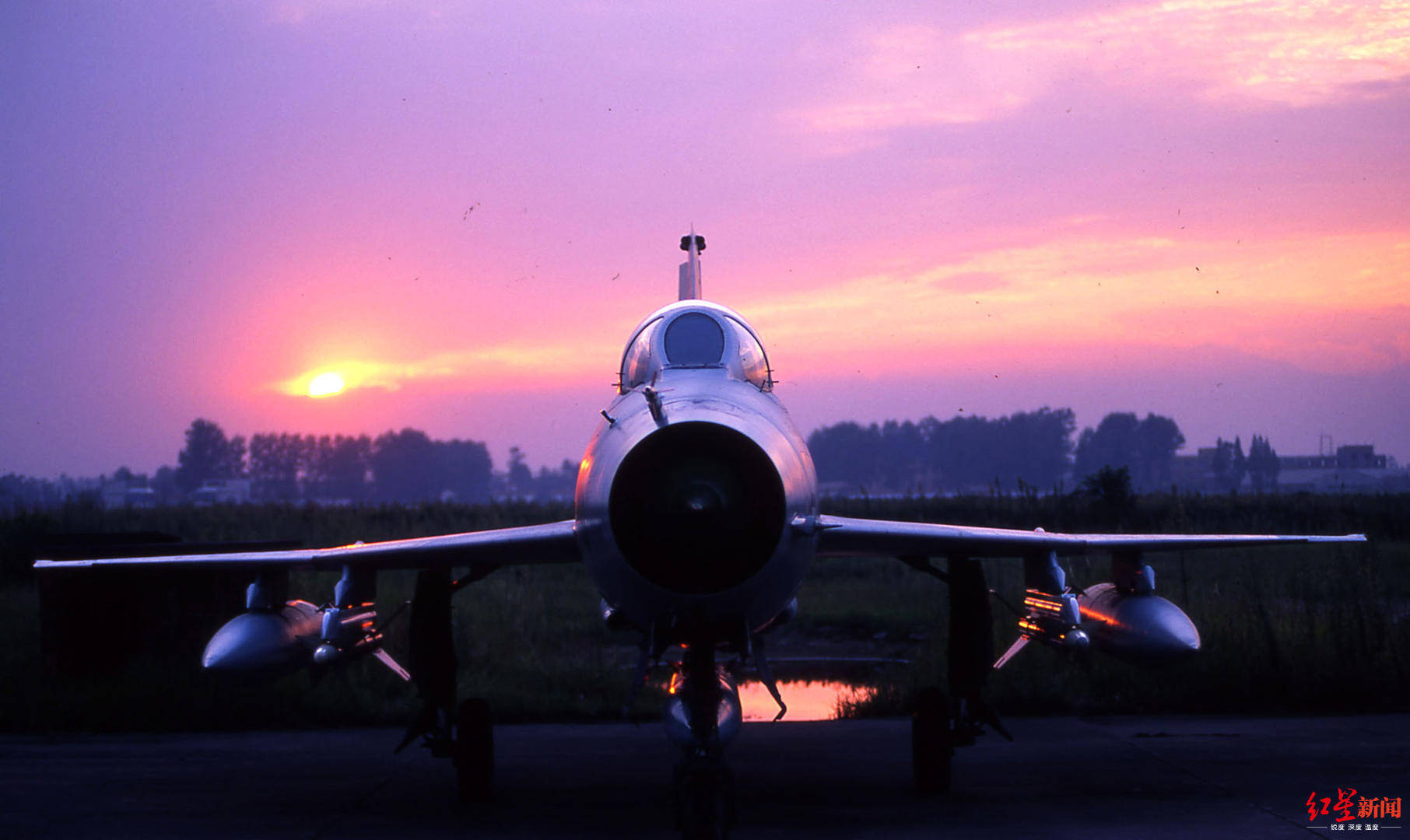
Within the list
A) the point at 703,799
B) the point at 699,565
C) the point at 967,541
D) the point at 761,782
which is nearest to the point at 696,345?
the point at 699,565

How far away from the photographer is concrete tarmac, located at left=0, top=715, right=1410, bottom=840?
7.95 metres

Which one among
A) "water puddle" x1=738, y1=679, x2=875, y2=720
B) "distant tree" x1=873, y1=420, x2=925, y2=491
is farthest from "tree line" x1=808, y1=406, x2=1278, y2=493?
"water puddle" x1=738, y1=679, x2=875, y2=720

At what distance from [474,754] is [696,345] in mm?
3693

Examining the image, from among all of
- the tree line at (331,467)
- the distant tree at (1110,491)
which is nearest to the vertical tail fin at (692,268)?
the distant tree at (1110,491)

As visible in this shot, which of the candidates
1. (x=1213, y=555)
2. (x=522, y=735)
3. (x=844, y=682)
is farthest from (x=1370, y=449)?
(x=522, y=735)

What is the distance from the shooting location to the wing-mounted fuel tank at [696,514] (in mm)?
5633

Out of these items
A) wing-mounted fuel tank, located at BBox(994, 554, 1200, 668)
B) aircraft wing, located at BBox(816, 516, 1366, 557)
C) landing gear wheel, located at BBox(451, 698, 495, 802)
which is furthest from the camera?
wing-mounted fuel tank, located at BBox(994, 554, 1200, 668)

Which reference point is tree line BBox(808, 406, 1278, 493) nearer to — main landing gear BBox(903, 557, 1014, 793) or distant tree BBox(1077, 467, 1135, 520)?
distant tree BBox(1077, 467, 1135, 520)

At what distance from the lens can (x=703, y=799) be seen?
634cm

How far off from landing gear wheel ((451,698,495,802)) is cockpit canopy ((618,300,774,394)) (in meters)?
2.86

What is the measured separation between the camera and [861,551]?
783 centimetres

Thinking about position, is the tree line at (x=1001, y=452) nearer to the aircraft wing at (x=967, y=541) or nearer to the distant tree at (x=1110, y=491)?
the distant tree at (x=1110, y=491)

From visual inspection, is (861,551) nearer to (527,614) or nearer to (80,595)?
(80,595)

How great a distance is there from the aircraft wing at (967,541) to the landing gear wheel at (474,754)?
121 inches
